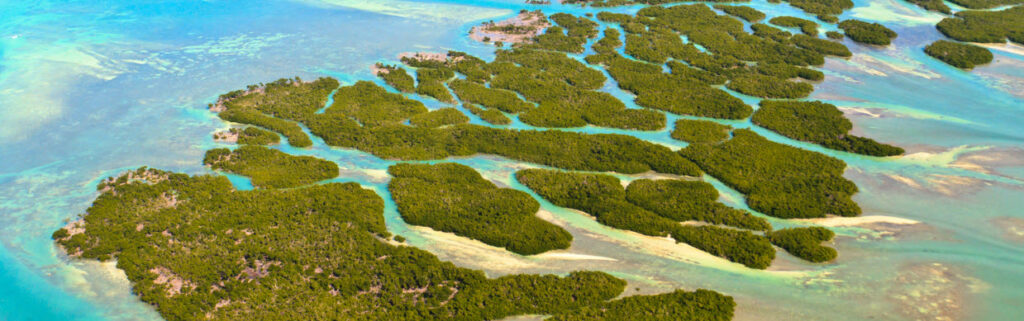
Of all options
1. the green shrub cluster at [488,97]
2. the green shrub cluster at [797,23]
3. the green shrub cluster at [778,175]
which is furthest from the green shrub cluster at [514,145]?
the green shrub cluster at [797,23]

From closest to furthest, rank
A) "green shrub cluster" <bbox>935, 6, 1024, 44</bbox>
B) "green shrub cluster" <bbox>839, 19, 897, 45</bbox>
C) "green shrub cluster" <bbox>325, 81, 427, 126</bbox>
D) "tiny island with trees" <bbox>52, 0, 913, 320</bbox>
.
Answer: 1. "tiny island with trees" <bbox>52, 0, 913, 320</bbox>
2. "green shrub cluster" <bbox>325, 81, 427, 126</bbox>
3. "green shrub cluster" <bbox>839, 19, 897, 45</bbox>
4. "green shrub cluster" <bbox>935, 6, 1024, 44</bbox>

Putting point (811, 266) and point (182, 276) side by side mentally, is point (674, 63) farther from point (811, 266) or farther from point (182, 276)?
point (182, 276)

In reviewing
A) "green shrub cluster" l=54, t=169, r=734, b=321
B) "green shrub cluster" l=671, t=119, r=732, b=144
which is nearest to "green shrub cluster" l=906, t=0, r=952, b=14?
"green shrub cluster" l=671, t=119, r=732, b=144

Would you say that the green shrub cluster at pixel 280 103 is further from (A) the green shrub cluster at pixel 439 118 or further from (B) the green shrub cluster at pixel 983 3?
(B) the green shrub cluster at pixel 983 3

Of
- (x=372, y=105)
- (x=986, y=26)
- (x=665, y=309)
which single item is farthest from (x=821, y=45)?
(x=665, y=309)

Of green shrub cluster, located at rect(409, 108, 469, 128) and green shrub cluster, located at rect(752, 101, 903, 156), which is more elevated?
green shrub cluster, located at rect(409, 108, 469, 128)

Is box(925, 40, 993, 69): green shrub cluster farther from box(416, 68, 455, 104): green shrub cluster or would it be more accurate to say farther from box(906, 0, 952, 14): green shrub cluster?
box(416, 68, 455, 104): green shrub cluster

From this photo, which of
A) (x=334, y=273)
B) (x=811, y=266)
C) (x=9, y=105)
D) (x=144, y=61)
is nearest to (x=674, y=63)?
(x=811, y=266)
